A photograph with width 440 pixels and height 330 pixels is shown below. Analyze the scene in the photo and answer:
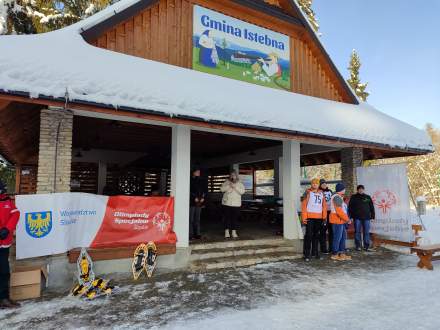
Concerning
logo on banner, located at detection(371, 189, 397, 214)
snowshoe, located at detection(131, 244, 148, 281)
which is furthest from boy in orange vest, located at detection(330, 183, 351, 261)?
snowshoe, located at detection(131, 244, 148, 281)

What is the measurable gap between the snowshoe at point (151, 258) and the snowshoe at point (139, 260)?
0.06 metres

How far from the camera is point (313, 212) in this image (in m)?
7.13

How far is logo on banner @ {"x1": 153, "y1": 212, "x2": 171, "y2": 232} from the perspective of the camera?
6.12m

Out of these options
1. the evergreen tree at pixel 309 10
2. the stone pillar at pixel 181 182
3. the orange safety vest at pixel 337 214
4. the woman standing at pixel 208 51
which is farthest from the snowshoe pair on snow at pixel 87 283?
the evergreen tree at pixel 309 10

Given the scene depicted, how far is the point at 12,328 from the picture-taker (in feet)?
11.8

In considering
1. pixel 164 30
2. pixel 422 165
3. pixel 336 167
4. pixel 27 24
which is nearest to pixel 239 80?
pixel 164 30

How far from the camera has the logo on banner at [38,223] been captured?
4.78 metres

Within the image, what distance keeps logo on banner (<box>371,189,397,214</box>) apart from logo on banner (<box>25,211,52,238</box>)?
8372 millimetres

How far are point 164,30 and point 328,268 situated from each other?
275 inches

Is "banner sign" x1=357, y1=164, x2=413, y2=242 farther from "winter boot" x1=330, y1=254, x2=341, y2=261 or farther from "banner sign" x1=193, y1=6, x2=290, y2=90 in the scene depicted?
"banner sign" x1=193, y1=6, x2=290, y2=90

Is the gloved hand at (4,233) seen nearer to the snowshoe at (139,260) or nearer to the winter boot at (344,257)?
the snowshoe at (139,260)

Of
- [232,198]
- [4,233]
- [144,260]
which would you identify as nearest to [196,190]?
[232,198]

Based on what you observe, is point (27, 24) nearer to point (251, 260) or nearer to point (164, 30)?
point (164, 30)

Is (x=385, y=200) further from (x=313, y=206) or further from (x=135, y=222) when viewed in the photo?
(x=135, y=222)
